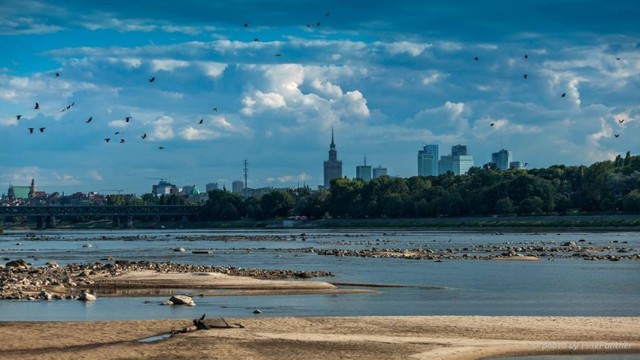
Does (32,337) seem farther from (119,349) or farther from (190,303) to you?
(190,303)

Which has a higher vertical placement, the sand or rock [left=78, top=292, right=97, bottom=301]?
rock [left=78, top=292, right=97, bottom=301]

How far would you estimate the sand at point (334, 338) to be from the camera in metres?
36.3

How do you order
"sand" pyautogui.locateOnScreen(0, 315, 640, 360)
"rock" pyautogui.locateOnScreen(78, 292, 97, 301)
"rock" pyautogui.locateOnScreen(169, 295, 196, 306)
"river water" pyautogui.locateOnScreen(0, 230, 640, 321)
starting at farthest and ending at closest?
"rock" pyautogui.locateOnScreen(78, 292, 97, 301) < "rock" pyautogui.locateOnScreen(169, 295, 196, 306) < "river water" pyautogui.locateOnScreen(0, 230, 640, 321) < "sand" pyautogui.locateOnScreen(0, 315, 640, 360)

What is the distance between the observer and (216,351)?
36.3 meters

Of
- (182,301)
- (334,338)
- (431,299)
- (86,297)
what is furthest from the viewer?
(431,299)

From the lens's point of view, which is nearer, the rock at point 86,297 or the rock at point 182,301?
the rock at point 182,301

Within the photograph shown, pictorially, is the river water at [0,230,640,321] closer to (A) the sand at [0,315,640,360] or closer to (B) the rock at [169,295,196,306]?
(B) the rock at [169,295,196,306]

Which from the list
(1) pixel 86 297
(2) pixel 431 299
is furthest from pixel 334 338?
(1) pixel 86 297

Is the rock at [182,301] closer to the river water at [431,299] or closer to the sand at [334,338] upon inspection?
the river water at [431,299]

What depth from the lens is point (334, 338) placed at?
1569 inches

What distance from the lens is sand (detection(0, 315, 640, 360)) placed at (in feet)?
119

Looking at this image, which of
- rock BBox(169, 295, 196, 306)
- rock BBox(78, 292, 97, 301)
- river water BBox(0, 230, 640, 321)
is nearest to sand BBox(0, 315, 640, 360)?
river water BBox(0, 230, 640, 321)

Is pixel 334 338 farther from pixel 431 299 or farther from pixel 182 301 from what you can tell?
pixel 431 299

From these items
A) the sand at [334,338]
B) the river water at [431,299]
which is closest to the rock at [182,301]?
the river water at [431,299]
